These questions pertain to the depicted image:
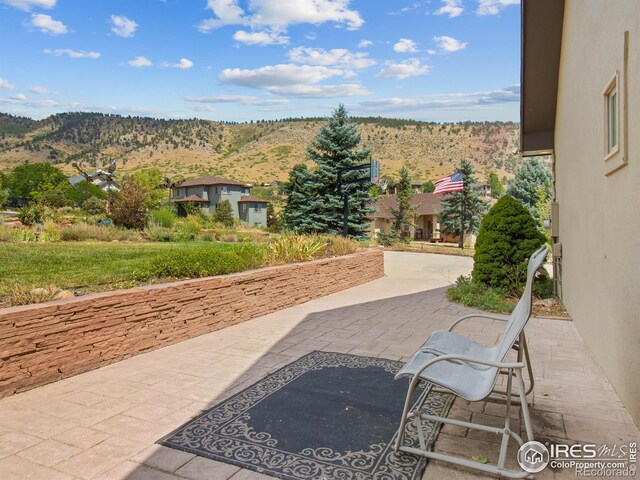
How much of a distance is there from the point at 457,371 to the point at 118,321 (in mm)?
3437

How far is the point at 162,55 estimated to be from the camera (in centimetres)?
2847

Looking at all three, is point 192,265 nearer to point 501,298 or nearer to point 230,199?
Answer: point 501,298

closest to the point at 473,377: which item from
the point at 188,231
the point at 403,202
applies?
the point at 188,231

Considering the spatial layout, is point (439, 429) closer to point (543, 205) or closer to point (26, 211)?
point (543, 205)

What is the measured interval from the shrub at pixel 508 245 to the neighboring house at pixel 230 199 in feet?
137

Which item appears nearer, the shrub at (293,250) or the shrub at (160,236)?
the shrub at (293,250)

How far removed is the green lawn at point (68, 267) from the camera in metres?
5.69

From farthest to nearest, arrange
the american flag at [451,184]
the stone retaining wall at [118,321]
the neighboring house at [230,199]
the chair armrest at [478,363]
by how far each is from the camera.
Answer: the neighboring house at [230,199] → the american flag at [451,184] → the stone retaining wall at [118,321] → the chair armrest at [478,363]

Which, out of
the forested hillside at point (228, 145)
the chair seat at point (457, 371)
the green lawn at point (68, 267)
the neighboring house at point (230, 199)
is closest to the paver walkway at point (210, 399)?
the chair seat at point (457, 371)

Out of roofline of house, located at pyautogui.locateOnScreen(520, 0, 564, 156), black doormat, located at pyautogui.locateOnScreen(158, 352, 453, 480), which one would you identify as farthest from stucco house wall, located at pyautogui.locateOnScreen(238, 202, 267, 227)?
black doormat, located at pyautogui.locateOnScreen(158, 352, 453, 480)

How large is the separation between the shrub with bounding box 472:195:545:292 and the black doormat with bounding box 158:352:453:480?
5.16 metres

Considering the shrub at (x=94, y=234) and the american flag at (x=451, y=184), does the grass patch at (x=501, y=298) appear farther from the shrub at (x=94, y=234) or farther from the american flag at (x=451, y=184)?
the shrub at (x=94, y=234)

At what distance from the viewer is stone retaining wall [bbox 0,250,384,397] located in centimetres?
375

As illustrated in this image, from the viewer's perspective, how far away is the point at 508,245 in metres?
8.46
